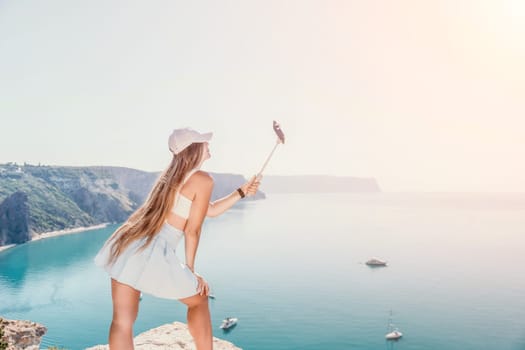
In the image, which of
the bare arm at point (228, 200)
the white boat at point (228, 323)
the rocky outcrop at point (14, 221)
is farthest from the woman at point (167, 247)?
the rocky outcrop at point (14, 221)

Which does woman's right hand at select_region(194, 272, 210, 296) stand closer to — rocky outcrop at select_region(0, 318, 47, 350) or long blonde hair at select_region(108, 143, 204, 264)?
long blonde hair at select_region(108, 143, 204, 264)

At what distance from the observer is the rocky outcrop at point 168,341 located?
7941 mm

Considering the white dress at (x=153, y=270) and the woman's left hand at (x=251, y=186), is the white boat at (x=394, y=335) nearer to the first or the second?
the woman's left hand at (x=251, y=186)

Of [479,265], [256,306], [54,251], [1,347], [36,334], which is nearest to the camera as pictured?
[1,347]

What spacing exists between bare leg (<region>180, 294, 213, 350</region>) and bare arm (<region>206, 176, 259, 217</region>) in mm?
680

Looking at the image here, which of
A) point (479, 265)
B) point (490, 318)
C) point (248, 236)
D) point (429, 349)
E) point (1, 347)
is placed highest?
point (248, 236)

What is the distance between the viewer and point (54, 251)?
91750 mm

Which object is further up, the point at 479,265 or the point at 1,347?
the point at 479,265

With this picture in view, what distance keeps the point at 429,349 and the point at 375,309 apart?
10618mm

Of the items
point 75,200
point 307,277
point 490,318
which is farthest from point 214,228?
point 490,318

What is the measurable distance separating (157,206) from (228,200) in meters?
0.67

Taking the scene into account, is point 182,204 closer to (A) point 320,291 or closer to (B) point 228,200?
(B) point 228,200

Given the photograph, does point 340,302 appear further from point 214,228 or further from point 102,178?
point 102,178

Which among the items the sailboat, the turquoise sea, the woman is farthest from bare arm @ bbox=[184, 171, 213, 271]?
the sailboat
